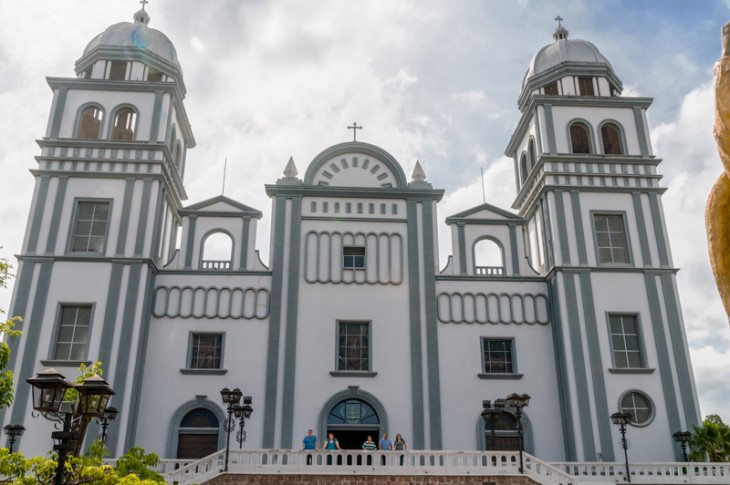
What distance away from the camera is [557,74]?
30.0m

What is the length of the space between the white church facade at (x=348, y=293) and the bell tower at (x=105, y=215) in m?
0.08

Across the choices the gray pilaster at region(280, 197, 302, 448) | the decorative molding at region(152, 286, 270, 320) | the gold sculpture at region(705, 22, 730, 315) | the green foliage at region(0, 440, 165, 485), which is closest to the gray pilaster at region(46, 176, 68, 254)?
the decorative molding at region(152, 286, 270, 320)

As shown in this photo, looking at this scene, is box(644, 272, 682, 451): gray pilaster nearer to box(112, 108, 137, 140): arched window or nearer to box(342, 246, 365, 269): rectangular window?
box(342, 246, 365, 269): rectangular window

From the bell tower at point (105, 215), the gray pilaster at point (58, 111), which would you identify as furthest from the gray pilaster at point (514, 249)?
the gray pilaster at point (58, 111)

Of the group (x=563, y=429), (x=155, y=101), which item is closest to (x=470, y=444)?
(x=563, y=429)

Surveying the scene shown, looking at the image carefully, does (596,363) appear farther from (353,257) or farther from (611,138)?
(611,138)

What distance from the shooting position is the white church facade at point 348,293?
2394 centimetres

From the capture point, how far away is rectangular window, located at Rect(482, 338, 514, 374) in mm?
25375

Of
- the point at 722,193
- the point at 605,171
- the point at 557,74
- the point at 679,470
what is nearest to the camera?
the point at 722,193

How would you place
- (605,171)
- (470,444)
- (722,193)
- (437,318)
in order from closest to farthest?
1. (722,193)
2. (470,444)
3. (437,318)
4. (605,171)

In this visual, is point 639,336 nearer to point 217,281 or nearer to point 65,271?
point 217,281

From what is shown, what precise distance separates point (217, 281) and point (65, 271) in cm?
545

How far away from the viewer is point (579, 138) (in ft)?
95.6

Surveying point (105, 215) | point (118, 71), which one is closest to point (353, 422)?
point (105, 215)
